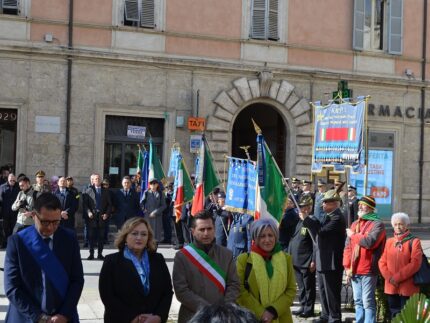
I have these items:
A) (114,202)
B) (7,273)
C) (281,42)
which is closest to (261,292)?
(7,273)

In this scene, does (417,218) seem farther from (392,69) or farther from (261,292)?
(261,292)

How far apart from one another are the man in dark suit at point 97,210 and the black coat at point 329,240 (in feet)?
22.7

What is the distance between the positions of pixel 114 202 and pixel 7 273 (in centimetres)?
1025

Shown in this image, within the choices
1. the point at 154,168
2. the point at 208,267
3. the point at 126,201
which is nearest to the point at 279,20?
the point at 154,168

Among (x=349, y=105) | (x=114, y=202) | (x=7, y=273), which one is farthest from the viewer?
(x=114, y=202)

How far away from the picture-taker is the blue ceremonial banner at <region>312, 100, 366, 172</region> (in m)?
12.5

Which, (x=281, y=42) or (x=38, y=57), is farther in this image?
(x=281, y=42)

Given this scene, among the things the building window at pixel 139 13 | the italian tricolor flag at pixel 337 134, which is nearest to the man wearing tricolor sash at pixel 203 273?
the italian tricolor flag at pixel 337 134

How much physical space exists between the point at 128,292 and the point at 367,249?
3.78m

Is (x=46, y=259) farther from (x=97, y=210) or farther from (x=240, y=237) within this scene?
(x=97, y=210)

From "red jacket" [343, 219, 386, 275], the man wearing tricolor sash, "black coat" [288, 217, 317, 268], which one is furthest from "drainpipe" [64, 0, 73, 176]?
the man wearing tricolor sash

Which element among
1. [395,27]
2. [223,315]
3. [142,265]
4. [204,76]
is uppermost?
[395,27]

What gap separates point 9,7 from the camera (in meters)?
18.7

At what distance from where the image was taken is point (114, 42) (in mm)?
19547
